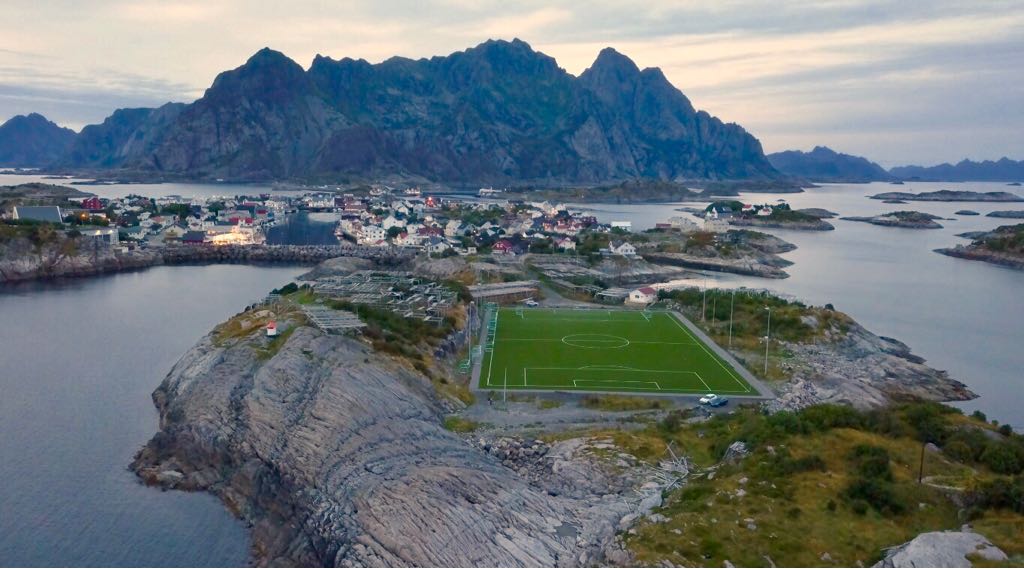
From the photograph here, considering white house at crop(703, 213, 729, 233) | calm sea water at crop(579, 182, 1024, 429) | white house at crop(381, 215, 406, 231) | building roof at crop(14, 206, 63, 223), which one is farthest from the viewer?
white house at crop(703, 213, 729, 233)

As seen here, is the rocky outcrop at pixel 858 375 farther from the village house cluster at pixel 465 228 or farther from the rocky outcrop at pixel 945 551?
the village house cluster at pixel 465 228

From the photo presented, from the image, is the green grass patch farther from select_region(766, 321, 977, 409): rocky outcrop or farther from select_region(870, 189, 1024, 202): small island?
select_region(870, 189, 1024, 202): small island

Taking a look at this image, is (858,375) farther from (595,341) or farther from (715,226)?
(715,226)

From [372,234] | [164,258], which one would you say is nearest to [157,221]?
[164,258]

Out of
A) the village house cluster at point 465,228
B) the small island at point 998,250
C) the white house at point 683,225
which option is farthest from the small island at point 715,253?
the small island at point 998,250

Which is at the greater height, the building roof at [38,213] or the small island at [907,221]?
the building roof at [38,213]

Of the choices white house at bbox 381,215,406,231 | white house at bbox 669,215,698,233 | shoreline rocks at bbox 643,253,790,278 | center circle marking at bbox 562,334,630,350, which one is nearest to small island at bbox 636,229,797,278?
shoreline rocks at bbox 643,253,790,278

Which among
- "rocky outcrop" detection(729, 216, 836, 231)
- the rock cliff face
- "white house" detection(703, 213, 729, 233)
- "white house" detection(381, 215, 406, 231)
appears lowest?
the rock cliff face
